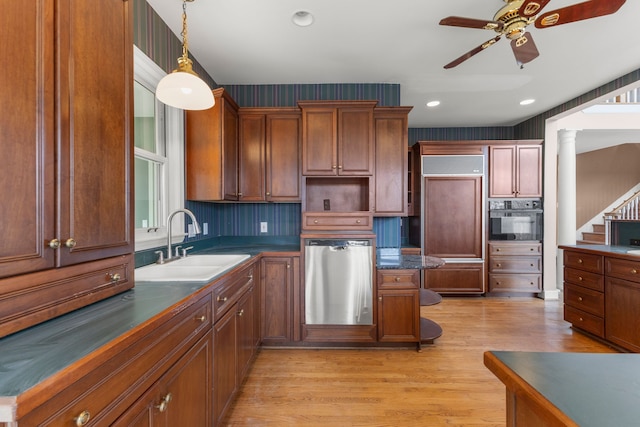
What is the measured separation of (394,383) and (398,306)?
2.10 feet

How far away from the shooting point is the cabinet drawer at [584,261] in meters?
2.62

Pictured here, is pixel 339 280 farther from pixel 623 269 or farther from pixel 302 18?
pixel 623 269

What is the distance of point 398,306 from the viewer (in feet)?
8.32

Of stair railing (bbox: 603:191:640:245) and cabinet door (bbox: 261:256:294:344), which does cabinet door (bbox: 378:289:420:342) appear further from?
stair railing (bbox: 603:191:640:245)

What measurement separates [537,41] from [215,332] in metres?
3.38

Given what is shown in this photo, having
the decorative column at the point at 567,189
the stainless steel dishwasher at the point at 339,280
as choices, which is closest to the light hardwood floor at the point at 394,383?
the stainless steel dishwasher at the point at 339,280

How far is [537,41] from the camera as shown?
2.41m

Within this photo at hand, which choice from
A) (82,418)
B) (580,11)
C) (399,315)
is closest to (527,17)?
(580,11)

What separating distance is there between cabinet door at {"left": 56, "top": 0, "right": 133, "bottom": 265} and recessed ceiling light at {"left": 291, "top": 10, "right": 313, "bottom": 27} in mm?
1218

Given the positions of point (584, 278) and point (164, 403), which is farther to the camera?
point (584, 278)

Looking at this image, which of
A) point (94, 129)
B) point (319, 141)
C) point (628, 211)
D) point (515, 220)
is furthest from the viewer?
point (628, 211)

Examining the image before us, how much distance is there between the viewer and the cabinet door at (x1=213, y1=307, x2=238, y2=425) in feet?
4.74

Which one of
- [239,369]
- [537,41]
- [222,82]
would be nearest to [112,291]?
[239,369]

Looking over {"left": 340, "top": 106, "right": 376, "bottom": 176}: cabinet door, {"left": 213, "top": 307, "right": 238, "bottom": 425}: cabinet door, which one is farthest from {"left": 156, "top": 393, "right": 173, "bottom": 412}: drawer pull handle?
{"left": 340, "top": 106, "right": 376, "bottom": 176}: cabinet door
